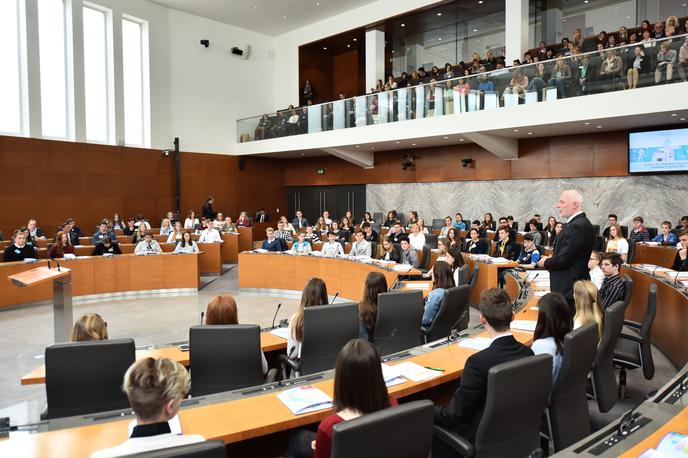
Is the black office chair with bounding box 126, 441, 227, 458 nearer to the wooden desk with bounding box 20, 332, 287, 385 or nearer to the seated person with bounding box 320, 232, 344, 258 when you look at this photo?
the wooden desk with bounding box 20, 332, 287, 385

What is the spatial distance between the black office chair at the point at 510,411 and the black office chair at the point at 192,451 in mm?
1213

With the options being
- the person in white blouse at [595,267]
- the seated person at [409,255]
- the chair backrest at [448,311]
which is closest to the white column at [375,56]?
the seated person at [409,255]

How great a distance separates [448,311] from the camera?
458cm

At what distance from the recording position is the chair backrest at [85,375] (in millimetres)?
2707

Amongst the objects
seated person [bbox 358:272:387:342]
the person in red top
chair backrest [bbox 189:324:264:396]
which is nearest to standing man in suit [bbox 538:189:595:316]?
seated person [bbox 358:272:387:342]

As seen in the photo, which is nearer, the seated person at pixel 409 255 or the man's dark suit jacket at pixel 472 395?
the man's dark suit jacket at pixel 472 395

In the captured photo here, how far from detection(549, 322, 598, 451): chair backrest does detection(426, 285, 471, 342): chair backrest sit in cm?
164

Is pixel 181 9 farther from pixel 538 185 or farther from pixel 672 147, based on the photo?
pixel 672 147

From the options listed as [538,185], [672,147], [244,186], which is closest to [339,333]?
[672,147]

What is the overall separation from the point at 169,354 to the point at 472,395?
220 centimetres

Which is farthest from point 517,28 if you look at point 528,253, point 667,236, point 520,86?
point 528,253

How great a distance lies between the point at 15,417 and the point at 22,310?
5.14 m

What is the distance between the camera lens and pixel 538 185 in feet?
46.4

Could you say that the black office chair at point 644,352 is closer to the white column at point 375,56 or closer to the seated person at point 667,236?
the seated person at point 667,236
